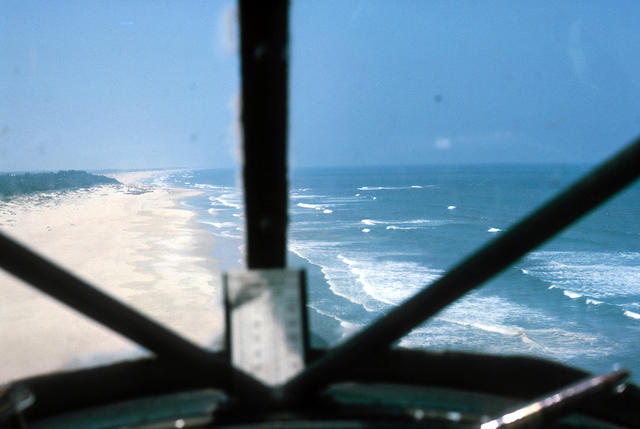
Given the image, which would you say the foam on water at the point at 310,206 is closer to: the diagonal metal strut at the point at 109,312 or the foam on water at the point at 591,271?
the foam on water at the point at 591,271

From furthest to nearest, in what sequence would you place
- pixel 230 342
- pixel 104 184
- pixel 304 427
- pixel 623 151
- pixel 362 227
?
pixel 104 184, pixel 362 227, pixel 230 342, pixel 304 427, pixel 623 151

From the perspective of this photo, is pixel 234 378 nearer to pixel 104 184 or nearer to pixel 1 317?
pixel 1 317

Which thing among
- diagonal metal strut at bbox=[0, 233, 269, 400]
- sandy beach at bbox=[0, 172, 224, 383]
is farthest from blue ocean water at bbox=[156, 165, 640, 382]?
sandy beach at bbox=[0, 172, 224, 383]

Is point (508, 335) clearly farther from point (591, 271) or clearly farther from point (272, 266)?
point (272, 266)

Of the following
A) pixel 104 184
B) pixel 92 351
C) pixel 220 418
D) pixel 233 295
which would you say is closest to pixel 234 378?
pixel 220 418

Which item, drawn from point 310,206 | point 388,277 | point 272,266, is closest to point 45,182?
point 310,206
